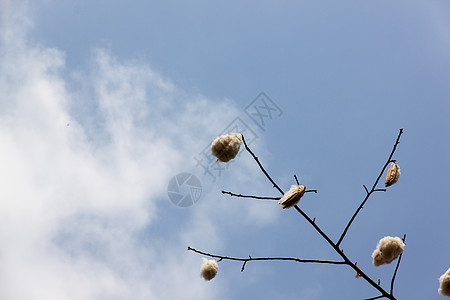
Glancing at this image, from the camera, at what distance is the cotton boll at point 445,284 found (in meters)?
2.64

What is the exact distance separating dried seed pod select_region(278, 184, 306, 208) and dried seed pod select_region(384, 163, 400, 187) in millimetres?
904

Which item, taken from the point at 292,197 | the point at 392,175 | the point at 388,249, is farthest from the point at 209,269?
the point at 392,175

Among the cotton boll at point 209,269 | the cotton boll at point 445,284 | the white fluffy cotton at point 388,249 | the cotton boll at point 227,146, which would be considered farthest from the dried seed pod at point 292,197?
the cotton boll at point 445,284

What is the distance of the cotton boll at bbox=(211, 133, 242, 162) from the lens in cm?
269

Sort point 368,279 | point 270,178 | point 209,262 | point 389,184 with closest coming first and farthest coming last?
1. point 368,279
2. point 270,178
3. point 389,184
4. point 209,262

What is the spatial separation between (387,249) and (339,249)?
44 centimetres

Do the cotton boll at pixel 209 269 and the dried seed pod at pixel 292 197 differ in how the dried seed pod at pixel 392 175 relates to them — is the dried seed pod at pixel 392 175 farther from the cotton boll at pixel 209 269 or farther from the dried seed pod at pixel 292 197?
the cotton boll at pixel 209 269

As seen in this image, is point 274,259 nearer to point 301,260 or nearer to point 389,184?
point 301,260

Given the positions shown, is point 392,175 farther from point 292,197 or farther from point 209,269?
point 209,269

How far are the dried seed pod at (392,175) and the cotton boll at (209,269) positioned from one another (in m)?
1.68

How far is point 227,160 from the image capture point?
279cm

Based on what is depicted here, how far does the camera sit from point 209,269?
3254 mm

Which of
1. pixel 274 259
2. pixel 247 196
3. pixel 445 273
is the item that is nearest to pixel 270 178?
pixel 247 196

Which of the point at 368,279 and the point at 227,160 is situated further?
the point at 227,160
